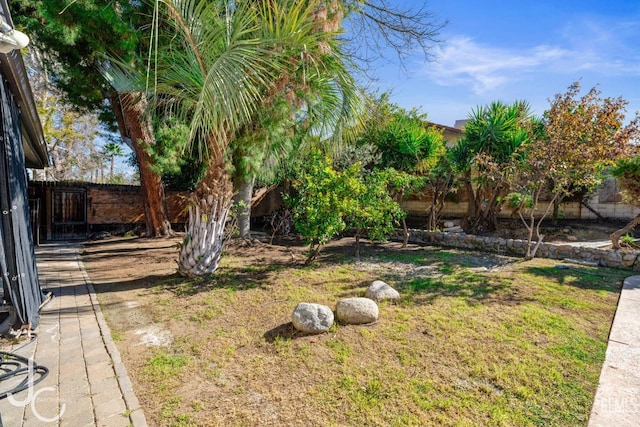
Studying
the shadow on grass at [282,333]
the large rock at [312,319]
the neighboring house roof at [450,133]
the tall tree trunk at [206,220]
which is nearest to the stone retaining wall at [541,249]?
the tall tree trunk at [206,220]

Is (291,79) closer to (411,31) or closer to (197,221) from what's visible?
(197,221)

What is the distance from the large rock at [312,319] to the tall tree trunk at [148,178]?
6.48m

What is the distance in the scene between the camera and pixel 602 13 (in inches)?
260

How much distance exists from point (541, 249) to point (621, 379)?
6246 millimetres

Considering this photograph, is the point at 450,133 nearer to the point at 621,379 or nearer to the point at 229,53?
the point at 229,53

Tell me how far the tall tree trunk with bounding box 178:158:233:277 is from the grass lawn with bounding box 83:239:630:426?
1.09ft

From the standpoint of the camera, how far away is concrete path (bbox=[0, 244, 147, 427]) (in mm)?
2240

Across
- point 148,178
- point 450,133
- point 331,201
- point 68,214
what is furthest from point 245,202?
point 450,133

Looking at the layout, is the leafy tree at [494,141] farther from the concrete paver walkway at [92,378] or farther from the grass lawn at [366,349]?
the concrete paver walkway at [92,378]

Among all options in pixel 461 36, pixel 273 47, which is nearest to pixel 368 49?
pixel 461 36

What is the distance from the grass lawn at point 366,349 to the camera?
2.37 meters

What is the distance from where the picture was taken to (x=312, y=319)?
3604mm

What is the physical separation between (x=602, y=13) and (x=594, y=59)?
1757 mm

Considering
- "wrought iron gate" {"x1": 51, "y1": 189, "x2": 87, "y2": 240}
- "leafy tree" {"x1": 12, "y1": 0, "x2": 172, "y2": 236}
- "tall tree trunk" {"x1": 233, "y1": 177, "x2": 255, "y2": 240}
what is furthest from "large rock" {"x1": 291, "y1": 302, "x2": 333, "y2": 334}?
"wrought iron gate" {"x1": 51, "y1": 189, "x2": 87, "y2": 240}
